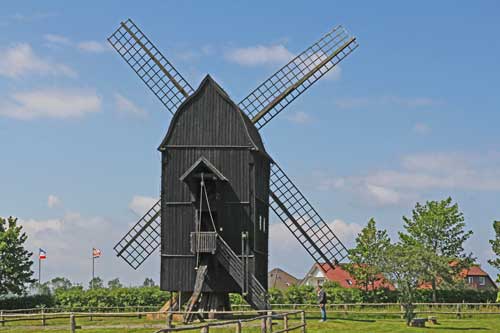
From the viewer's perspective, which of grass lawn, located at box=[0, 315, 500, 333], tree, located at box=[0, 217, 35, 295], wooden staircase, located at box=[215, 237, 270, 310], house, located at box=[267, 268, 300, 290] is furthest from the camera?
house, located at box=[267, 268, 300, 290]

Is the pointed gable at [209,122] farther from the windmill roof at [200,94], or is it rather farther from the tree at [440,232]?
the tree at [440,232]

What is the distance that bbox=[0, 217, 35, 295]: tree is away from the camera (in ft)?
180

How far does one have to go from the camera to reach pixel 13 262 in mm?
55156

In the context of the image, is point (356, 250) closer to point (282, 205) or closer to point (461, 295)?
point (461, 295)

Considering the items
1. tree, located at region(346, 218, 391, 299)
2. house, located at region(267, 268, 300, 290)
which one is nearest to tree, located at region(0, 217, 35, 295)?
tree, located at region(346, 218, 391, 299)

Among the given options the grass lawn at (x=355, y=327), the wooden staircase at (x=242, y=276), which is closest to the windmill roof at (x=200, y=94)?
the wooden staircase at (x=242, y=276)

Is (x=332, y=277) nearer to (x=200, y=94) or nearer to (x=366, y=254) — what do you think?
(x=366, y=254)

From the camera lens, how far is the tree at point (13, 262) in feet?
180

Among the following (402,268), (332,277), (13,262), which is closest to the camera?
(402,268)

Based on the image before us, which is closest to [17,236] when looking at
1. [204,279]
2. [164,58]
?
[164,58]

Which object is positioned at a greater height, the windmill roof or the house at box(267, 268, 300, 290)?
the windmill roof

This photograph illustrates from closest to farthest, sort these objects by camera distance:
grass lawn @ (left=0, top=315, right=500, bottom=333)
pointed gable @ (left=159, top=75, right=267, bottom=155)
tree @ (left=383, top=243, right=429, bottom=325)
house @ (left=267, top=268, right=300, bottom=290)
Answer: grass lawn @ (left=0, top=315, right=500, bottom=333)
pointed gable @ (left=159, top=75, right=267, bottom=155)
tree @ (left=383, top=243, right=429, bottom=325)
house @ (left=267, top=268, right=300, bottom=290)

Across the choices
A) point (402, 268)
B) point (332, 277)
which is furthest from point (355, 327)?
point (332, 277)

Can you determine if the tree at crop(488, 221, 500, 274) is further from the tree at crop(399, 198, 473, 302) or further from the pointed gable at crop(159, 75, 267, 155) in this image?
the pointed gable at crop(159, 75, 267, 155)
